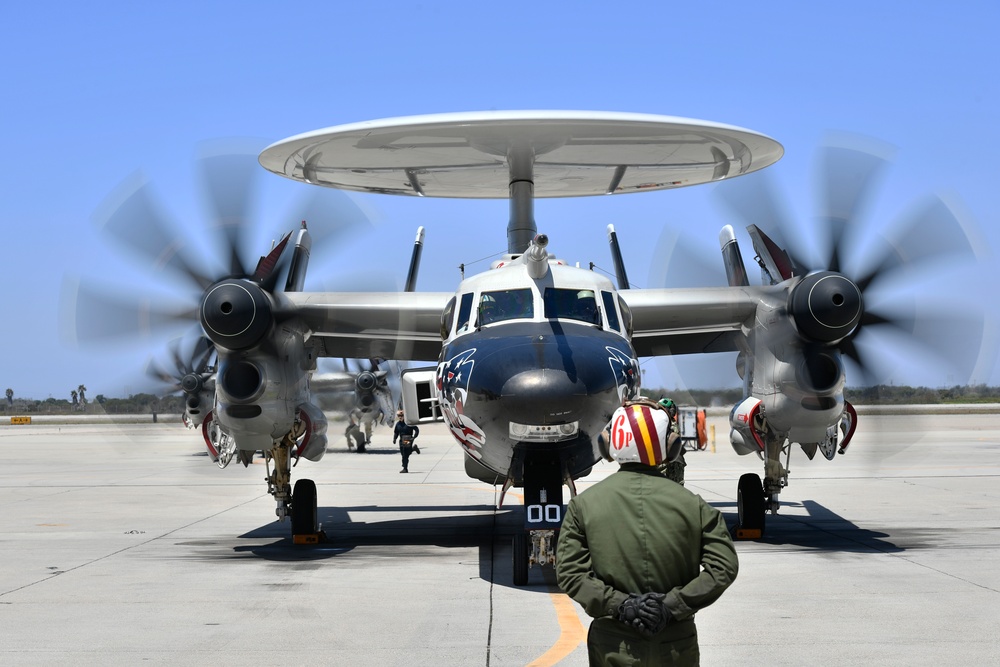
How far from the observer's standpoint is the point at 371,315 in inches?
589

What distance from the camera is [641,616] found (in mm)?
3930

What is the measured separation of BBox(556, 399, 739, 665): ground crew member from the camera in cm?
404

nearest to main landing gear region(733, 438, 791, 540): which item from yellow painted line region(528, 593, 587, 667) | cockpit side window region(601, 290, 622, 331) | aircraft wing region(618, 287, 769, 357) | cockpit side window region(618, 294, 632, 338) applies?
aircraft wing region(618, 287, 769, 357)

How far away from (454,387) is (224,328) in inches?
138

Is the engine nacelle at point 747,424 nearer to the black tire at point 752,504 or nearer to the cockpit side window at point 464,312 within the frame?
the black tire at point 752,504

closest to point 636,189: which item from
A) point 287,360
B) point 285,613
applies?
point 287,360

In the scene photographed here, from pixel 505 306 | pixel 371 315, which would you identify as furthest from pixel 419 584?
pixel 371 315

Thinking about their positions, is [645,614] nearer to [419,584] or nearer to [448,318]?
[419,584]

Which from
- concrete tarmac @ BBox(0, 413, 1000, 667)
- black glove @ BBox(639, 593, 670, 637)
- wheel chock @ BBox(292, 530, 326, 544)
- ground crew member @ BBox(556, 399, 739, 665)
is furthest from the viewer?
wheel chock @ BBox(292, 530, 326, 544)

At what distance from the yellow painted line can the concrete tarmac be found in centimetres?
3

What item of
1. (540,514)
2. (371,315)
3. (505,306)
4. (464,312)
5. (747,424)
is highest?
(505,306)

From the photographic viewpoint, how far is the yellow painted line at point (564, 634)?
749 centimetres

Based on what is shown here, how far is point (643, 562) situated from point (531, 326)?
295 inches

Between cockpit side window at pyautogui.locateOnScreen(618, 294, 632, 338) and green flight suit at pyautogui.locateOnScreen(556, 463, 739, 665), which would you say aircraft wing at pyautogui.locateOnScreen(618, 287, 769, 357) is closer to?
cockpit side window at pyautogui.locateOnScreen(618, 294, 632, 338)
